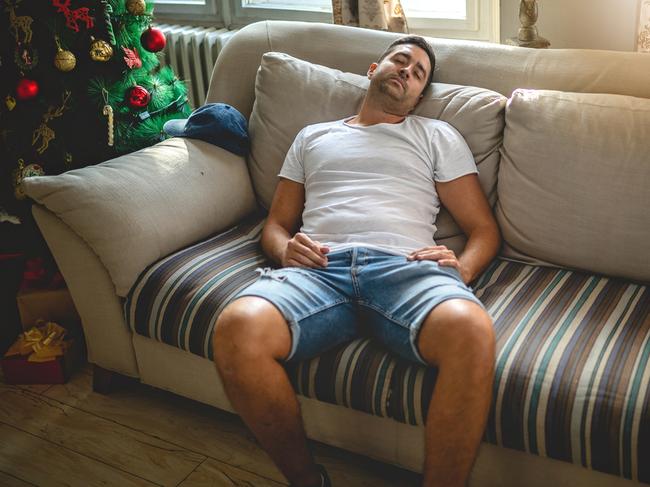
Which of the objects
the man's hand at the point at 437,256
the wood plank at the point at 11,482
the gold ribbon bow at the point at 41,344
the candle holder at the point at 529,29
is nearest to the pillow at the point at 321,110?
the man's hand at the point at 437,256

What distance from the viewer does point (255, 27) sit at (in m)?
2.52

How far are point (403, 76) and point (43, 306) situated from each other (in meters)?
1.38

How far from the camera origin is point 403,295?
168cm

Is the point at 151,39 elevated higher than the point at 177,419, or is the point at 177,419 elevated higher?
the point at 151,39

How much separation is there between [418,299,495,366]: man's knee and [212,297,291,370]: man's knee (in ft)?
1.01

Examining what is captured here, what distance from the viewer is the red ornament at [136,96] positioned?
256 cm

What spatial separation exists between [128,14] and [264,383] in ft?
5.07

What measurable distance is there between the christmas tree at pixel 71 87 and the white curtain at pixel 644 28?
1.57 m

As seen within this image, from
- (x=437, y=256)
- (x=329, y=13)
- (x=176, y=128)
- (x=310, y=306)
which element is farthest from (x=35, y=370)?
(x=329, y=13)

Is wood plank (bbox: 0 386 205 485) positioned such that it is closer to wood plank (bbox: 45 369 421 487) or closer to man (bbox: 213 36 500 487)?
wood plank (bbox: 45 369 421 487)

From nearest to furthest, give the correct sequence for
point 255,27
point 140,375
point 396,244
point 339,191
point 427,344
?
point 427,344 < point 396,244 < point 339,191 < point 140,375 < point 255,27

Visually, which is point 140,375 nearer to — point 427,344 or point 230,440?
point 230,440

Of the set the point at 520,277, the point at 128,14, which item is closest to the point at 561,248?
the point at 520,277

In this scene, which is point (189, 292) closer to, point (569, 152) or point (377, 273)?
point (377, 273)
